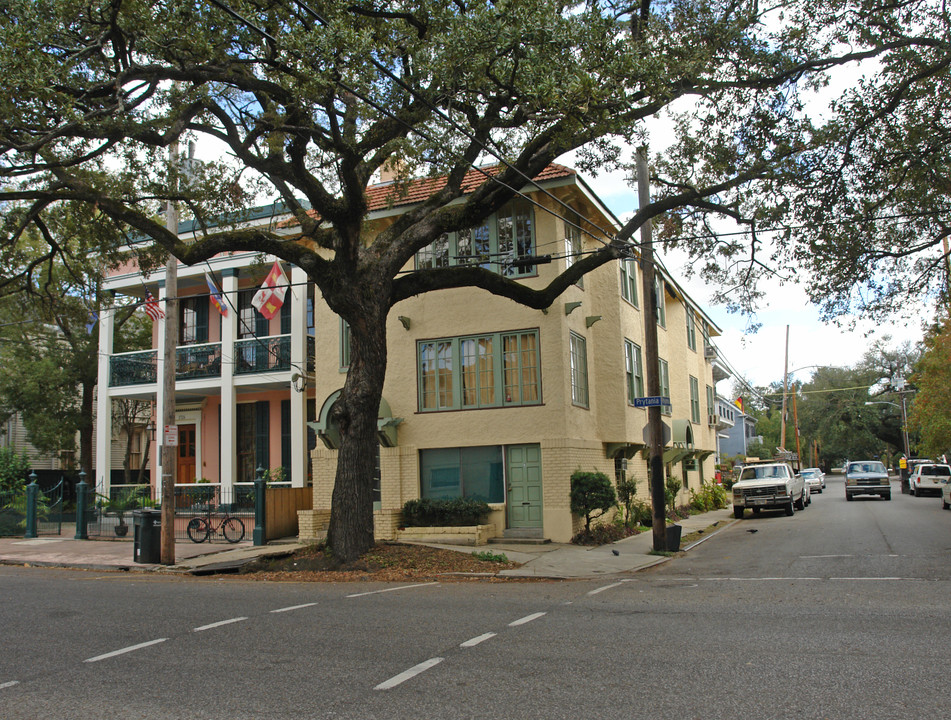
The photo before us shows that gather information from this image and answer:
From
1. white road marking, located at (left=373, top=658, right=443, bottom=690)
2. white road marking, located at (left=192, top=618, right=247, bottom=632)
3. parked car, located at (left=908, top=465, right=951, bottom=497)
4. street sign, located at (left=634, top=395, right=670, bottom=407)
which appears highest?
street sign, located at (left=634, top=395, right=670, bottom=407)

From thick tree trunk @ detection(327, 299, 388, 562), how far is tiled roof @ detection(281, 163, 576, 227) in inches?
204

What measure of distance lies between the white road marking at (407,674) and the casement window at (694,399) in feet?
86.7

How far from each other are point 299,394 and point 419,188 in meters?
7.00

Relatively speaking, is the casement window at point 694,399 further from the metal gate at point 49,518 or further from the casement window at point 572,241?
the metal gate at point 49,518

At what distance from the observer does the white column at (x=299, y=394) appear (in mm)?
22625

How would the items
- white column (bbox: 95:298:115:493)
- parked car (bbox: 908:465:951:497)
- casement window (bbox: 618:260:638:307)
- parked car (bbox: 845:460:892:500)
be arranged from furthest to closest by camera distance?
parked car (bbox: 908:465:951:497) < parked car (bbox: 845:460:892:500) < white column (bbox: 95:298:115:493) < casement window (bbox: 618:260:638:307)

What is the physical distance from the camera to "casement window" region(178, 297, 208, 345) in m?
26.2

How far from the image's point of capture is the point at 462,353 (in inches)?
765

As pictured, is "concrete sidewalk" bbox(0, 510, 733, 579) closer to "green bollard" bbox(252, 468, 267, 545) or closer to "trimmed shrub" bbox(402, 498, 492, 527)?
"green bollard" bbox(252, 468, 267, 545)

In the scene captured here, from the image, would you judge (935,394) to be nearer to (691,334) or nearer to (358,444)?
(691,334)

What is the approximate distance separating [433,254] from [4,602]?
12.6 metres

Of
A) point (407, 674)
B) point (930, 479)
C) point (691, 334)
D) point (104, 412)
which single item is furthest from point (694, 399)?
point (407, 674)

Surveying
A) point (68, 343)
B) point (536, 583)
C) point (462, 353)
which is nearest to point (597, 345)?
point (462, 353)

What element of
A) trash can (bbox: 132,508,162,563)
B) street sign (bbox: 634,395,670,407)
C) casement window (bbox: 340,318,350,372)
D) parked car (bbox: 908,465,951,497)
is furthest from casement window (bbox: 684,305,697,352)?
trash can (bbox: 132,508,162,563)
